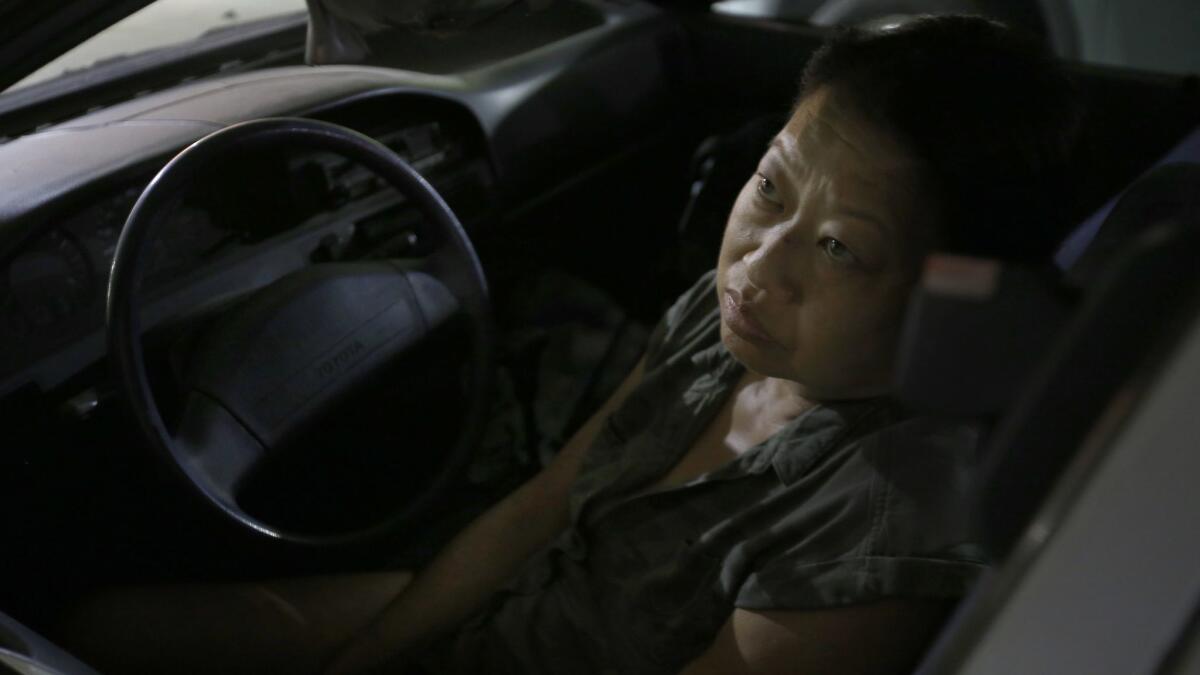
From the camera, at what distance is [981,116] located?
3.06 ft

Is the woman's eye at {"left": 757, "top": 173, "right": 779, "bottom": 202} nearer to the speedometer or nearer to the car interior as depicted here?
the car interior

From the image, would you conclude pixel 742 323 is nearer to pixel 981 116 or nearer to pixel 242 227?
pixel 981 116

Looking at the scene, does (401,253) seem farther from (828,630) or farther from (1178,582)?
(1178,582)

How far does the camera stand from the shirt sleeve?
36.0 inches

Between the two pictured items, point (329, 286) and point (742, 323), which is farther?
point (329, 286)

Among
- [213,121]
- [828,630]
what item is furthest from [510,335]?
[828,630]

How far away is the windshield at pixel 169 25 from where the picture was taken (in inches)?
77.2

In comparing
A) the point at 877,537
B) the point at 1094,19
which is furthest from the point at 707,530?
the point at 1094,19

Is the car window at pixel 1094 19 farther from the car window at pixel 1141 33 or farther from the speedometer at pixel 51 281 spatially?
the speedometer at pixel 51 281

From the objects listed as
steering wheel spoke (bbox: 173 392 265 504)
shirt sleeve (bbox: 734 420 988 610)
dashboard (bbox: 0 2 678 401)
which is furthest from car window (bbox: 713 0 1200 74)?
steering wheel spoke (bbox: 173 392 265 504)

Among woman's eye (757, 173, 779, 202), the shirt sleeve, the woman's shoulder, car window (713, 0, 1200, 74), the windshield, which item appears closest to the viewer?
the shirt sleeve

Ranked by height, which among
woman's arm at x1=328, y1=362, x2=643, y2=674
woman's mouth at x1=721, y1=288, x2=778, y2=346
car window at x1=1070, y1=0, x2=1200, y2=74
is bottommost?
woman's arm at x1=328, y1=362, x2=643, y2=674

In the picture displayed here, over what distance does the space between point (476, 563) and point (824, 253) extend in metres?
0.71

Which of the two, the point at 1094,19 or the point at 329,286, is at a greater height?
the point at 329,286
